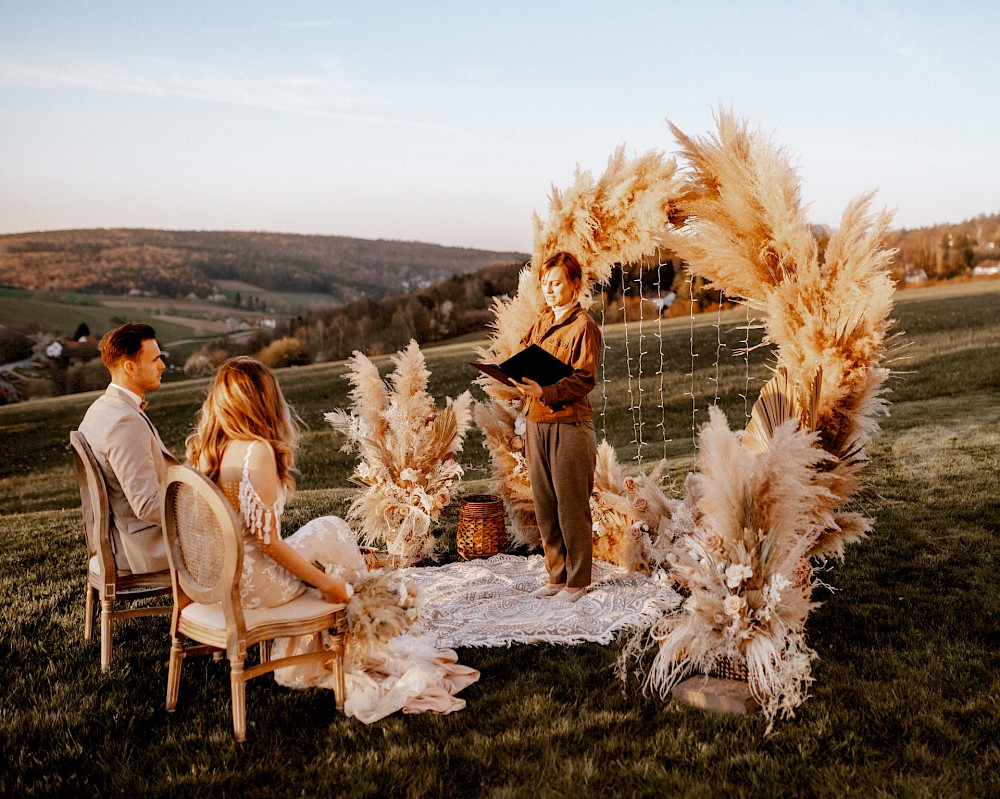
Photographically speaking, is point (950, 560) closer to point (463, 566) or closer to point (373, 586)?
point (463, 566)

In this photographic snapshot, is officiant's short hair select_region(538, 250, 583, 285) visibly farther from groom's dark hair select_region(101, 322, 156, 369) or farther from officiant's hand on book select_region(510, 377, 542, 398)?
groom's dark hair select_region(101, 322, 156, 369)

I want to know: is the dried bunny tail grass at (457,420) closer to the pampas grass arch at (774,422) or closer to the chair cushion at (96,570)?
the pampas grass arch at (774,422)

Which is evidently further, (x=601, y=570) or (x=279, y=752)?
(x=601, y=570)

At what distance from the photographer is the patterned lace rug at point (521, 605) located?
4715mm

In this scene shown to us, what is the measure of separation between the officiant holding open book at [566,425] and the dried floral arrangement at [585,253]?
1.81 ft

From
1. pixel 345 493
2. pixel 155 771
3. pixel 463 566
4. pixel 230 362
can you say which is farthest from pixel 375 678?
pixel 345 493

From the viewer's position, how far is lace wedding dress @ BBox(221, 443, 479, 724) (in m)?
3.38

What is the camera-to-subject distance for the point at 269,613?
136 inches

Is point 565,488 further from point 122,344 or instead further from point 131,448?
point 122,344

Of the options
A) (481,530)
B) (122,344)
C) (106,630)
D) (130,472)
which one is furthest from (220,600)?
(481,530)

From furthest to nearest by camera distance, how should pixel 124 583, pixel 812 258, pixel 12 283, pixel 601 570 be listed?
1. pixel 12 283
2. pixel 601 570
3. pixel 124 583
4. pixel 812 258

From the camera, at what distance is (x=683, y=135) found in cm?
438

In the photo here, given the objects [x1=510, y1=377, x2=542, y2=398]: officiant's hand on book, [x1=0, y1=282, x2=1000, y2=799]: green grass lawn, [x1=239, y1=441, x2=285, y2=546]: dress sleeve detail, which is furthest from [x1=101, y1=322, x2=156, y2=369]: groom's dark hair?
[x1=510, y1=377, x2=542, y2=398]: officiant's hand on book

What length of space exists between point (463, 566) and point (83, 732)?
→ 3169 millimetres
